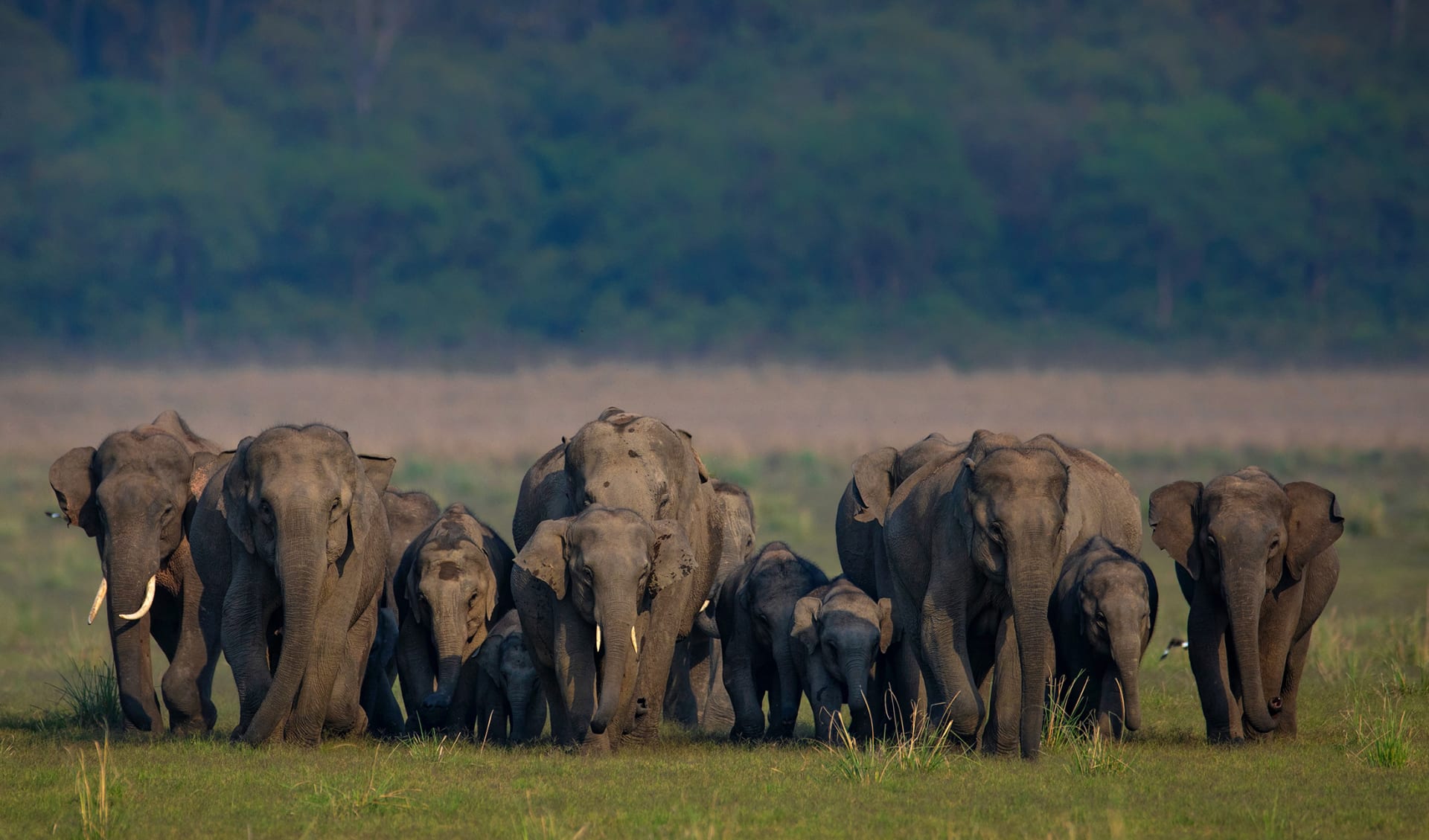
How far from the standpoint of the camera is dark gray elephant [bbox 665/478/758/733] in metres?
15.6

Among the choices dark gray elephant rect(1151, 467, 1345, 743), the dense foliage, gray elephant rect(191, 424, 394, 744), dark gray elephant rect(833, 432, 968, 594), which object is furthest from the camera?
the dense foliage

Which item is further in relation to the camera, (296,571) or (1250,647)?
(1250,647)

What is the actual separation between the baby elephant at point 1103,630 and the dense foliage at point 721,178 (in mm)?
63023

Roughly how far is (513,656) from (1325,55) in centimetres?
8785

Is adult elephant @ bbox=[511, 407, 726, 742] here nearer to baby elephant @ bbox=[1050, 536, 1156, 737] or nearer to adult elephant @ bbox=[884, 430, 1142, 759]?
adult elephant @ bbox=[884, 430, 1142, 759]

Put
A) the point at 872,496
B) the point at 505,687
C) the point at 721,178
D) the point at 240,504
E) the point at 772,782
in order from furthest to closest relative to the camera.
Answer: the point at 721,178 < the point at 872,496 < the point at 505,687 < the point at 240,504 < the point at 772,782

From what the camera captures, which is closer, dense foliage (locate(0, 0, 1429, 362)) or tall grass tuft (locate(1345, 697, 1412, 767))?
tall grass tuft (locate(1345, 697, 1412, 767))

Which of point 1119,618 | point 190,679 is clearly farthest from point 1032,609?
point 190,679

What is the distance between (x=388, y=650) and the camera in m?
15.0

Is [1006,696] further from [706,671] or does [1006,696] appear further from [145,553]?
[145,553]

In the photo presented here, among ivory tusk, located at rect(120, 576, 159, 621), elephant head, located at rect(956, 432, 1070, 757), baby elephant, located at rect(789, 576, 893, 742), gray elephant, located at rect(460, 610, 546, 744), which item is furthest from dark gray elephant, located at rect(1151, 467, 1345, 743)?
ivory tusk, located at rect(120, 576, 159, 621)

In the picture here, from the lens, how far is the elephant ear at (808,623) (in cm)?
1381

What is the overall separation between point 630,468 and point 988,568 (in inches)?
107

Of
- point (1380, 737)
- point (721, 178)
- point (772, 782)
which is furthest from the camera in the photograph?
point (721, 178)
